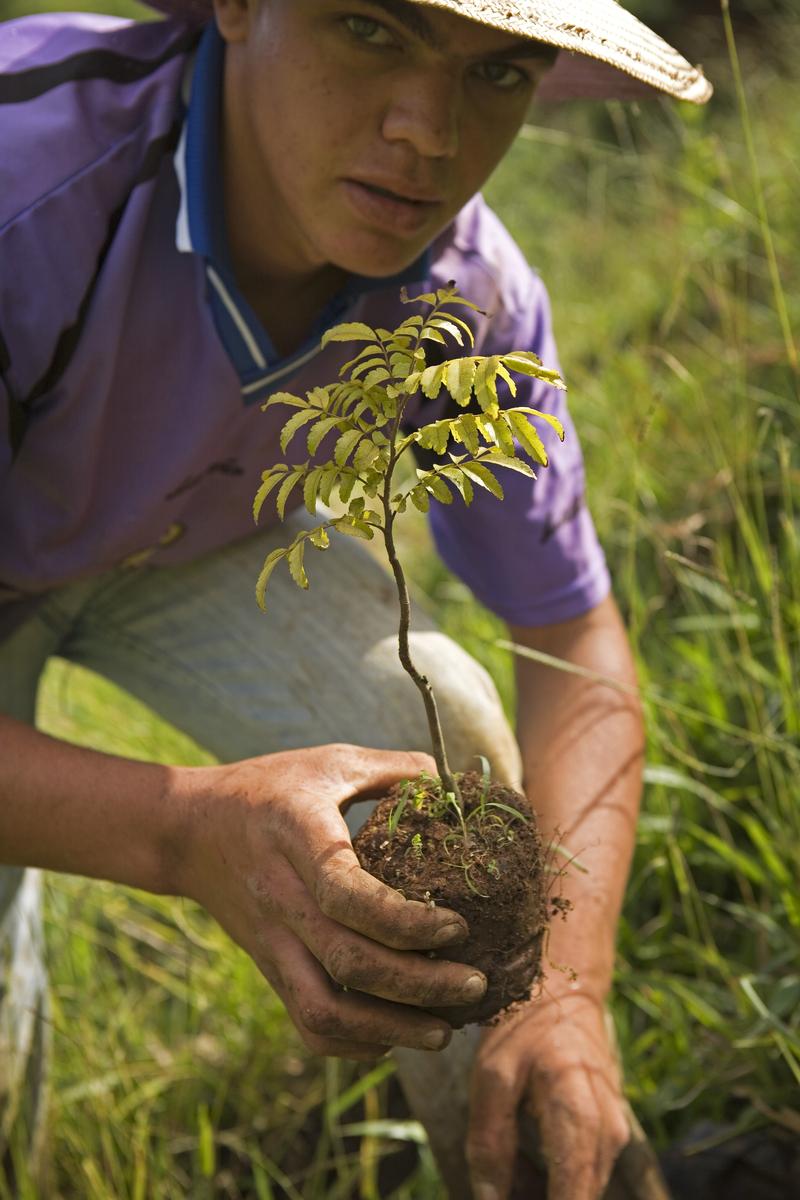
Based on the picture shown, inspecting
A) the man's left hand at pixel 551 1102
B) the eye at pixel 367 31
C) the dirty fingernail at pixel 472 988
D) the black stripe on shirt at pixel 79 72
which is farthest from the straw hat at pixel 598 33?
the man's left hand at pixel 551 1102

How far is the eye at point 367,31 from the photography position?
1546 millimetres

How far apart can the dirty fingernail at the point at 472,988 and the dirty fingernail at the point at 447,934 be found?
53 mm

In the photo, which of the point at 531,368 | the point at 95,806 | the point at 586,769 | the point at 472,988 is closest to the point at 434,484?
the point at 531,368

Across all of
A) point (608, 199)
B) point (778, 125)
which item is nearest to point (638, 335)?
point (778, 125)

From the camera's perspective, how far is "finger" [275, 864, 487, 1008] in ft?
4.25

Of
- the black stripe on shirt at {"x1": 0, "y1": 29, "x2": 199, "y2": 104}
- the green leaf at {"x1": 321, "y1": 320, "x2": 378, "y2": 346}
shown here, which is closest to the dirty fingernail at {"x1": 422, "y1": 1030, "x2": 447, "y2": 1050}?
the green leaf at {"x1": 321, "y1": 320, "x2": 378, "y2": 346}

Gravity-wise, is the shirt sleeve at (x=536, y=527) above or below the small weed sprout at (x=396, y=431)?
below

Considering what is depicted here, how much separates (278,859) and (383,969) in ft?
0.54

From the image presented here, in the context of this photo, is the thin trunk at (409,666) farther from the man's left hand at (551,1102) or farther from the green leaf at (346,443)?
the man's left hand at (551,1102)

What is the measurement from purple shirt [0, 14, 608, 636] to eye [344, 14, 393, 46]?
0.31 metres

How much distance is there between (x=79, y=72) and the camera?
179 cm

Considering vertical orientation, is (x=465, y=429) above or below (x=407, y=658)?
above

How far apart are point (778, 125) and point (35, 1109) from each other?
3958mm

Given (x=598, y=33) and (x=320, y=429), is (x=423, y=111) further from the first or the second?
(x=320, y=429)
